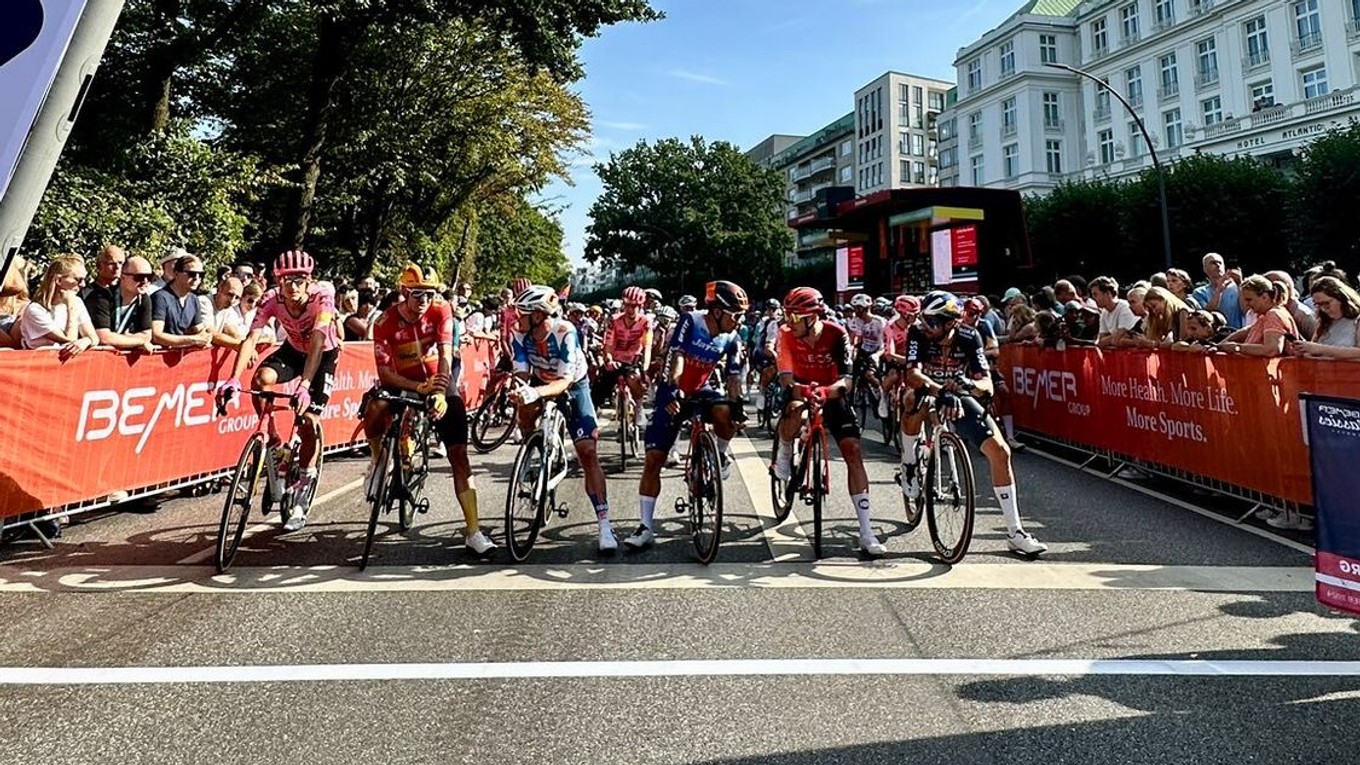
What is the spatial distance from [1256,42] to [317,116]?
5922cm

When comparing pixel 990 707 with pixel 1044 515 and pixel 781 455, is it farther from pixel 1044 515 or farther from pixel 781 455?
pixel 1044 515

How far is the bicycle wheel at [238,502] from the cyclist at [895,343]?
16.5 ft

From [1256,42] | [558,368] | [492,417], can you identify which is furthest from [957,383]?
[1256,42]

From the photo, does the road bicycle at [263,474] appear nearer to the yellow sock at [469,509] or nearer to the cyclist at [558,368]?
the yellow sock at [469,509]

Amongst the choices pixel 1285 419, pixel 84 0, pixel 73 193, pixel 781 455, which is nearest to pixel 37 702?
pixel 84 0

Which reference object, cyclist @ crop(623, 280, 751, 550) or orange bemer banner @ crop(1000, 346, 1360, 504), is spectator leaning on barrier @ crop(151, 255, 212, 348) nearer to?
cyclist @ crop(623, 280, 751, 550)

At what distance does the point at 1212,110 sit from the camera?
56.6m

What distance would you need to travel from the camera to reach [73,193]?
13.0 m

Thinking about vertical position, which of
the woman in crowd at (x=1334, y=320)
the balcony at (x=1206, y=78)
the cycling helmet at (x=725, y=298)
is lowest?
the woman in crowd at (x=1334, y=320)

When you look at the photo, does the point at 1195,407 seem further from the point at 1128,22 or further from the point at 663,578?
the point at 1128,22

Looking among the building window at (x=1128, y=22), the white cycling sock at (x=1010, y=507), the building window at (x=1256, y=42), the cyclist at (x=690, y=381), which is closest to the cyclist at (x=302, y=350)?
the cyclist at (x=690, y=381)

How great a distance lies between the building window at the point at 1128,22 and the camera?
64.7 metres

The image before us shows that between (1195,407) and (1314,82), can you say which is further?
(1314,82)

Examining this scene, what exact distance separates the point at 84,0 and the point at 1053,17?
85070 mm
